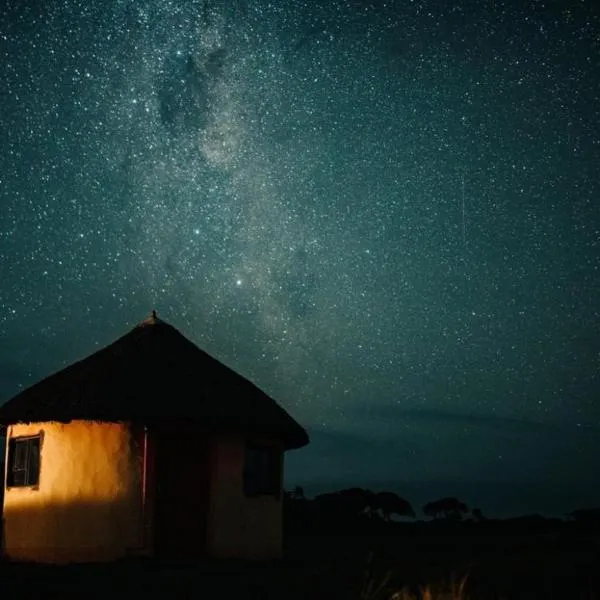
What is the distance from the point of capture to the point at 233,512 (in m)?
15.8

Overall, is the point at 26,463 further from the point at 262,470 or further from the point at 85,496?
the point at 262,470

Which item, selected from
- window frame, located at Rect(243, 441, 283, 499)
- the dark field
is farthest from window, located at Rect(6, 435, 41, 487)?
window frame, located at Rect(243, 441, 283, 499)

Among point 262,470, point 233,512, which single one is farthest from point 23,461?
point 262,470

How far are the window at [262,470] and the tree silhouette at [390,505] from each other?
98.7 ft

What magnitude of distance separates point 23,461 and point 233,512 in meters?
3.84

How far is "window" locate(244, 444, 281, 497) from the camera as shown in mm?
16375

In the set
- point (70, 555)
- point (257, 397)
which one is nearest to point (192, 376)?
point (257, 397)

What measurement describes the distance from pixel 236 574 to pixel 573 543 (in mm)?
12767

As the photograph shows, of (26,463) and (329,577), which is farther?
(26,463)

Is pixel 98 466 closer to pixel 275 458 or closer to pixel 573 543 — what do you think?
pixel 275 458

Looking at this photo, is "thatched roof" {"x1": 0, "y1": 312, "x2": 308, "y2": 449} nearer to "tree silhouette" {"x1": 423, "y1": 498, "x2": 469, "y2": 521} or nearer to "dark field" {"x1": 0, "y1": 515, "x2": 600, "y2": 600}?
"dark field" {"x1": 0, "y1": 515, "x2": 600, "y2": 600}

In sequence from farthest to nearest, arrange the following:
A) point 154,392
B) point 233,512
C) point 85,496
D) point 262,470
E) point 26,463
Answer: point 262,470, point 26,463, point 233,512, point 154,392, point 85,496

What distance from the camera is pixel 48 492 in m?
15.5

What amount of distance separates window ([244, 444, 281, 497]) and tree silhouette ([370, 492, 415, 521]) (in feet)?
98.7
